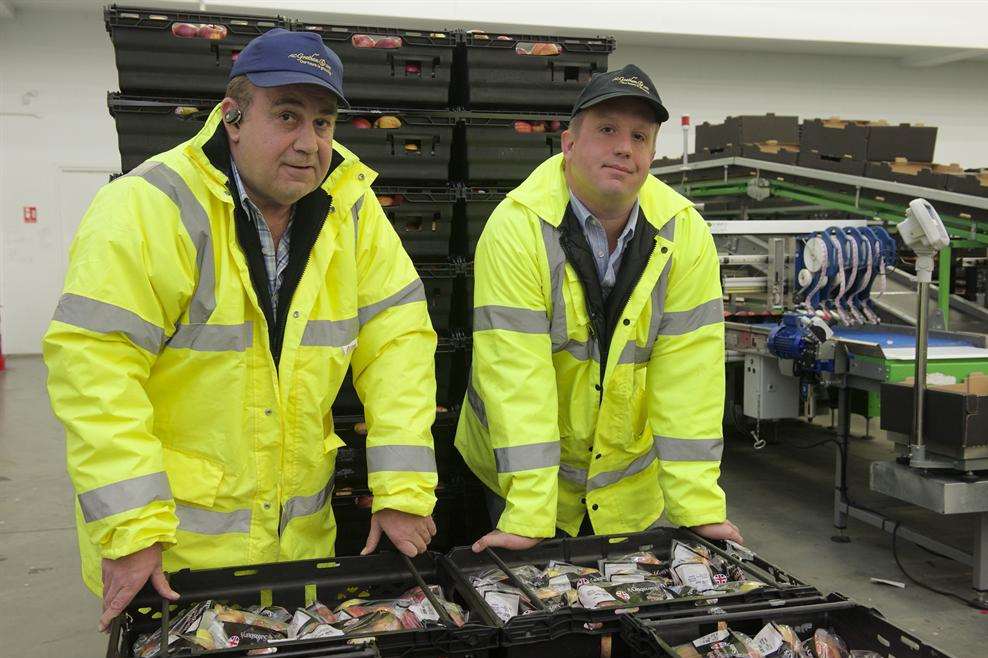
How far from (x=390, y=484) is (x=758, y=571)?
2.67 feet

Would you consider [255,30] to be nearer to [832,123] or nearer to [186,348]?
[186,348]

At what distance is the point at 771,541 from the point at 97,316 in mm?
3754

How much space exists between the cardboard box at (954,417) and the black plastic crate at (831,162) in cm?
291

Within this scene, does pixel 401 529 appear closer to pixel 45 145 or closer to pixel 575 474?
pixel 575 474

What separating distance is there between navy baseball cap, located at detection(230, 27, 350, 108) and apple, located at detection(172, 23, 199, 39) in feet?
3.08

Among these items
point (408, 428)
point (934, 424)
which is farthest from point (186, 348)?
point (934, 424)

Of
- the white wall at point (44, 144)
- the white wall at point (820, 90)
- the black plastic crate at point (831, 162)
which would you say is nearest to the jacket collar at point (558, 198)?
the black plastic crate at point (831, 162)

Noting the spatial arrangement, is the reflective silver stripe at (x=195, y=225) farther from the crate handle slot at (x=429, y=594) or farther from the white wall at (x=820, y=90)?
the white wall at (x=820, y=90)

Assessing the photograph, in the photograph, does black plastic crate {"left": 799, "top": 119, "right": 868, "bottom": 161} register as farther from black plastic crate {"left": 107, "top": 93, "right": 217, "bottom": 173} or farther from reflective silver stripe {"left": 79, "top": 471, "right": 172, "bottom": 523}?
reflective silver stripe {"left": 79, "top": 471, "right": 172, "bottom": 523}

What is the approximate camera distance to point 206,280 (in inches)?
69.2

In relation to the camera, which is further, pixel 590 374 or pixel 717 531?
pixel 590 374

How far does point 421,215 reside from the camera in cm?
294

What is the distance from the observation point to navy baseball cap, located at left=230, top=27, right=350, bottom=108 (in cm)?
171

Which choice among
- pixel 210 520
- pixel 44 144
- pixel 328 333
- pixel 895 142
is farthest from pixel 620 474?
pixel 44 144
